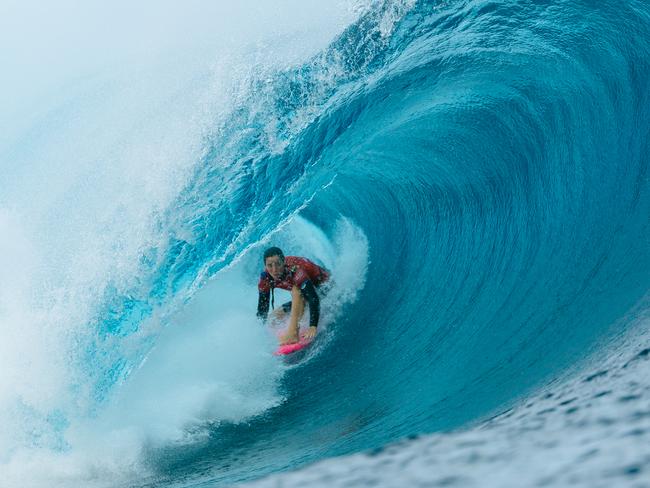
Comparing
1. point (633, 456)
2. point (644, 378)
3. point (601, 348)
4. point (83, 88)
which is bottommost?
point (633, 456)

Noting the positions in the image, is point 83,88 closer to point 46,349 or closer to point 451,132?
point 46,349

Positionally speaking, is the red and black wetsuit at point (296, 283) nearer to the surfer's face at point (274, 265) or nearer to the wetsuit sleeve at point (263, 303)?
the wetsuit sleeve at point (263, 303)

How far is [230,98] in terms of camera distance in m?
6.51

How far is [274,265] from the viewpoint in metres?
5.53

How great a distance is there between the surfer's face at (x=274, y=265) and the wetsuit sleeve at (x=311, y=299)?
280 mm

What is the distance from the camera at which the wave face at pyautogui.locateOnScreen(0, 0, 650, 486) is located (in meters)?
4.92

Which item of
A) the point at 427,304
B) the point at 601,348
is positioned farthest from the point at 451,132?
the point at 601,348

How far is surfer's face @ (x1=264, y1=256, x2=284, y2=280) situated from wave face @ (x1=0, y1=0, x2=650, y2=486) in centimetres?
81

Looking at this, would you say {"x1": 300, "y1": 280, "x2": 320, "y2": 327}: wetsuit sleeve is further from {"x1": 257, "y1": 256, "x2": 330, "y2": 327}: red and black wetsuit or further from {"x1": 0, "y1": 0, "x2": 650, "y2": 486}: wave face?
{"x1": 0, "y1": 0, "x2": 650, "y2": 486}: wave face

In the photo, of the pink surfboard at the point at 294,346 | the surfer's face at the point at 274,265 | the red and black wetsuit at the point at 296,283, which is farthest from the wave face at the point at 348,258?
the surfer's face at the point at 274,265

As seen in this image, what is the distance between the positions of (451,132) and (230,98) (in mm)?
2267

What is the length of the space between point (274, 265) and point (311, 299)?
51 centimetres

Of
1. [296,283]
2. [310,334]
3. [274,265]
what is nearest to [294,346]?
[310,334]

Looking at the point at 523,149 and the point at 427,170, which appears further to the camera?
the point at 427,170
